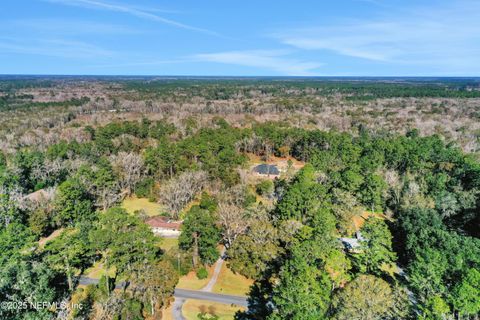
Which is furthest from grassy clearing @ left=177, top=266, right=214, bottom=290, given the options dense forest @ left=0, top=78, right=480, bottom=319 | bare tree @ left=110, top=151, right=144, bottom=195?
bare tree @ left=110, top=151, right=144, bottom=195

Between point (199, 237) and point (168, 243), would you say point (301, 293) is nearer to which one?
point (199, 237)

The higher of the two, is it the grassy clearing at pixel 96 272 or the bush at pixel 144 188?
the bush at pixel 144 188

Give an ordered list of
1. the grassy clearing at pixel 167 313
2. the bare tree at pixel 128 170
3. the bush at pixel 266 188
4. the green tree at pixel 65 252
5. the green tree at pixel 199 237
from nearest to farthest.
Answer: the grassy clearing at pixel 167 313, the green tree at pixel 65 252, the green tree at pixel 199 237, the bush at pixel 266 188, the bare tree at pixel 128 170

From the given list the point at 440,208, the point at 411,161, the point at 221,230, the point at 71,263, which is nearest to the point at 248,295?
the point at 221,230

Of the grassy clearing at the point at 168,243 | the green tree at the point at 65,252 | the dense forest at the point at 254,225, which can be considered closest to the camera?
the dense forest at the point at 254,225

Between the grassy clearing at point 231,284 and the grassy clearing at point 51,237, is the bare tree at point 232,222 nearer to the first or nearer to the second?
the grassy clearing at point 231,284

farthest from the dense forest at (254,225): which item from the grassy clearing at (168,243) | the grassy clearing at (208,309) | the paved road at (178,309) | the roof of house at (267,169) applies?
the roof of house at (267,169)

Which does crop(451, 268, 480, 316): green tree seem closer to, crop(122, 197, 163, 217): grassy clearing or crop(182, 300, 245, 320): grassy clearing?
crop(182, 300, 245, 320): grassy clearing

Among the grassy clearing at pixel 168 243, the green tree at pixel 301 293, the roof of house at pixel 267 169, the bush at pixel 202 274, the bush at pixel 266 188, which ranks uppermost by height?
the green tree at pixel 301 293

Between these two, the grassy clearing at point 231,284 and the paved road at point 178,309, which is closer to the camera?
the paved road at point 178,309
